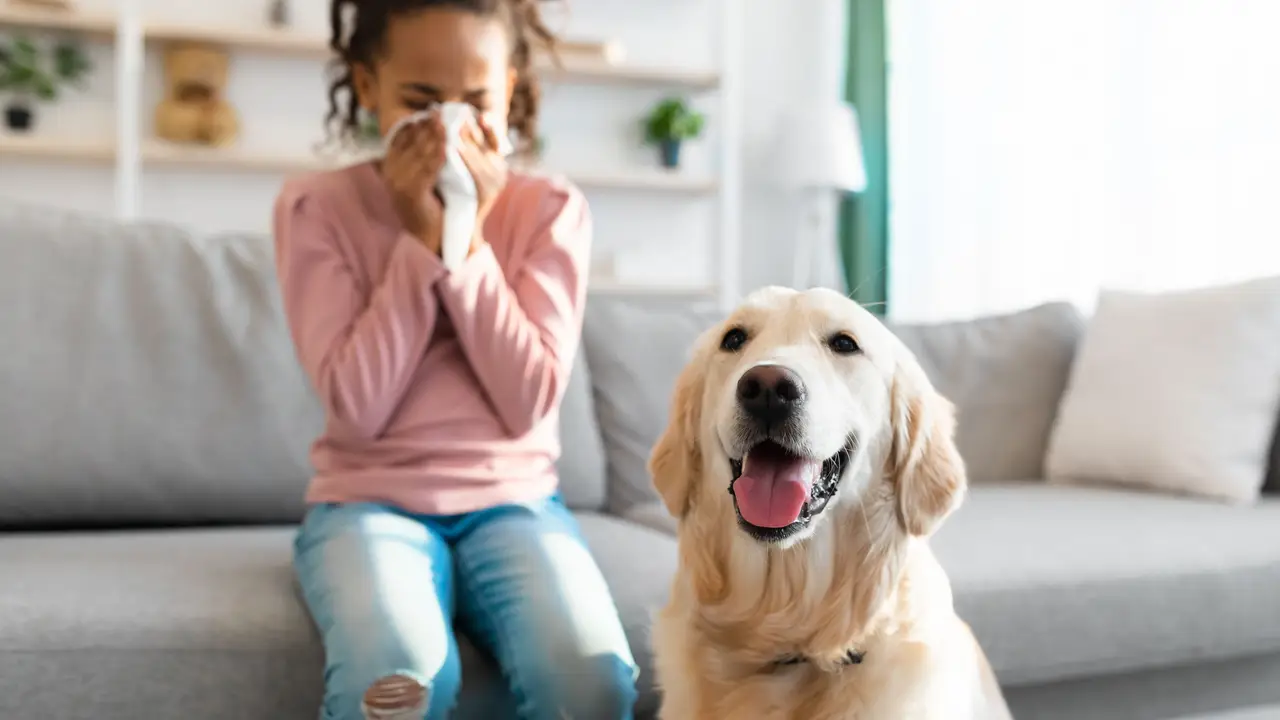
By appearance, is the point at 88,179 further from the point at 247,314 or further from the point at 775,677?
the point at 775,677

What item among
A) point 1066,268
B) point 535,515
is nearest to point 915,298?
point 1066,268

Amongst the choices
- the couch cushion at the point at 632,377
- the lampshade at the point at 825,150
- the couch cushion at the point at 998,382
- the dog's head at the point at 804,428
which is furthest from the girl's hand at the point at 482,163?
the lampshade at the point at 825,150

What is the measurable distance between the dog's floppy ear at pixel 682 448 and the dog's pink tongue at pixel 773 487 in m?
0.14

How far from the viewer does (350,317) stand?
4.99 ft

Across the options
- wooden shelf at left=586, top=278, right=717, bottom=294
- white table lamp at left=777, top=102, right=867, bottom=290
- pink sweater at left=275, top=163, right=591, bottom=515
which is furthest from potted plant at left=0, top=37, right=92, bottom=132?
pink sweater at left=275, top=163, right=591, bottom=515

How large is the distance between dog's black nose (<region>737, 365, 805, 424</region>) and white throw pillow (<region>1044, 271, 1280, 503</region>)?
149 cm

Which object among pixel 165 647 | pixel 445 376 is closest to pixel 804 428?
pixel 445 376

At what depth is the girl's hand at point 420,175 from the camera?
1.48 m

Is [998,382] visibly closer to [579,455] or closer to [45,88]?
[579,455]

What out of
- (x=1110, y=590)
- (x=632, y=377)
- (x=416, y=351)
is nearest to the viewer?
(x=416, y=351)

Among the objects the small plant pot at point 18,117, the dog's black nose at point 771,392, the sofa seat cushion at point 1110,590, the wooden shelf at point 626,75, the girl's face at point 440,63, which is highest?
the wooden shelf at point 626,75

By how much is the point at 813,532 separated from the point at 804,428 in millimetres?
145

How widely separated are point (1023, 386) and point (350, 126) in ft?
5.56

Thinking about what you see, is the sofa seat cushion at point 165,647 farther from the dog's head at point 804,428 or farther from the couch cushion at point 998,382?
the couch cushion at point 998,382
